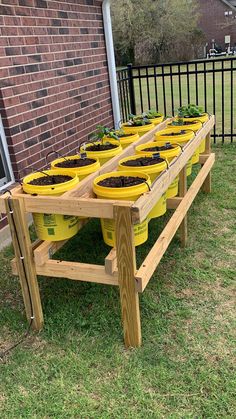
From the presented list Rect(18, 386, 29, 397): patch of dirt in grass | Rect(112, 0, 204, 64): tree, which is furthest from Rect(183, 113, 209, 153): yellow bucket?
Rect(112, 0, 204, 64): tree

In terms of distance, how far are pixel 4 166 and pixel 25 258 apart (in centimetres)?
163

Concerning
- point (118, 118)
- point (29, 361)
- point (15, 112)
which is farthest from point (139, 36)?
point (29, 361)

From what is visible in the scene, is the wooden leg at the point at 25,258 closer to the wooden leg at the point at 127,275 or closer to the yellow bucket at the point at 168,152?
the wooden leg at the point at 127,275

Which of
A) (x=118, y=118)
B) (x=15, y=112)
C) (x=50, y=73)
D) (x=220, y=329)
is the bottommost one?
(x=220, y=329)

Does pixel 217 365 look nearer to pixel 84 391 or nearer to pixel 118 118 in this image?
pixel 84 391

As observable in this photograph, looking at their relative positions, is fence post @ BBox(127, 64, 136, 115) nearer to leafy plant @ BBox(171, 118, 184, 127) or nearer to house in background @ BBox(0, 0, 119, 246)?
house in background @ BBox(0, 0, 119, 246)

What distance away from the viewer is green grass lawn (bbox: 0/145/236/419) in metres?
2.22

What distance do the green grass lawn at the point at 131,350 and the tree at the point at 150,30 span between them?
3157 centimetres

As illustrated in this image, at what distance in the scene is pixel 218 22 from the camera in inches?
1859

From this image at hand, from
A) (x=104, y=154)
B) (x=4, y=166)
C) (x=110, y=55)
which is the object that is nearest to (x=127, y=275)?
(x=104, y=154)

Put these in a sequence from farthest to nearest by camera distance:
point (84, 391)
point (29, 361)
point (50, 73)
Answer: point (50, 73)
point (29, 361)
point (84, 391)

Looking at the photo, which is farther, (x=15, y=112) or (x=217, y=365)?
(x=15, y=112)

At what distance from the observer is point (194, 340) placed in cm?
264

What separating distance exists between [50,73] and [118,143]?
1305 mm
